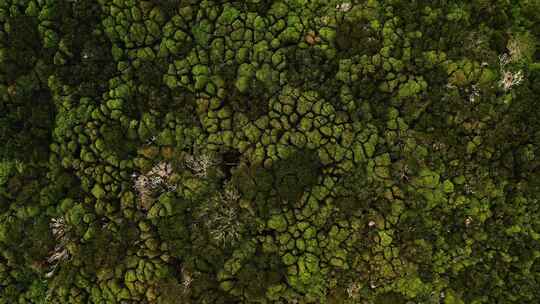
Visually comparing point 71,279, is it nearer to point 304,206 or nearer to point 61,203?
point 61,203

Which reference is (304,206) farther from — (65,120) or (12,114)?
(12,114)

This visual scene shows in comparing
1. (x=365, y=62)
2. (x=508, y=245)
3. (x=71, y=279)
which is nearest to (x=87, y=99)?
(x=71, y=279)

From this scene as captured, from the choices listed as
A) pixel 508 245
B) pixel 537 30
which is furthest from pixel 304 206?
pixel 537 30

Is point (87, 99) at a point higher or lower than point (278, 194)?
higher

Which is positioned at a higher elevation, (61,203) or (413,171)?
(413,171)

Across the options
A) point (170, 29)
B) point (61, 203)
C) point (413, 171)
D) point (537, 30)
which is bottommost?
point (61, 203)

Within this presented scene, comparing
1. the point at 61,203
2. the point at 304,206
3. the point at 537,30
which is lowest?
the point at 61,203
